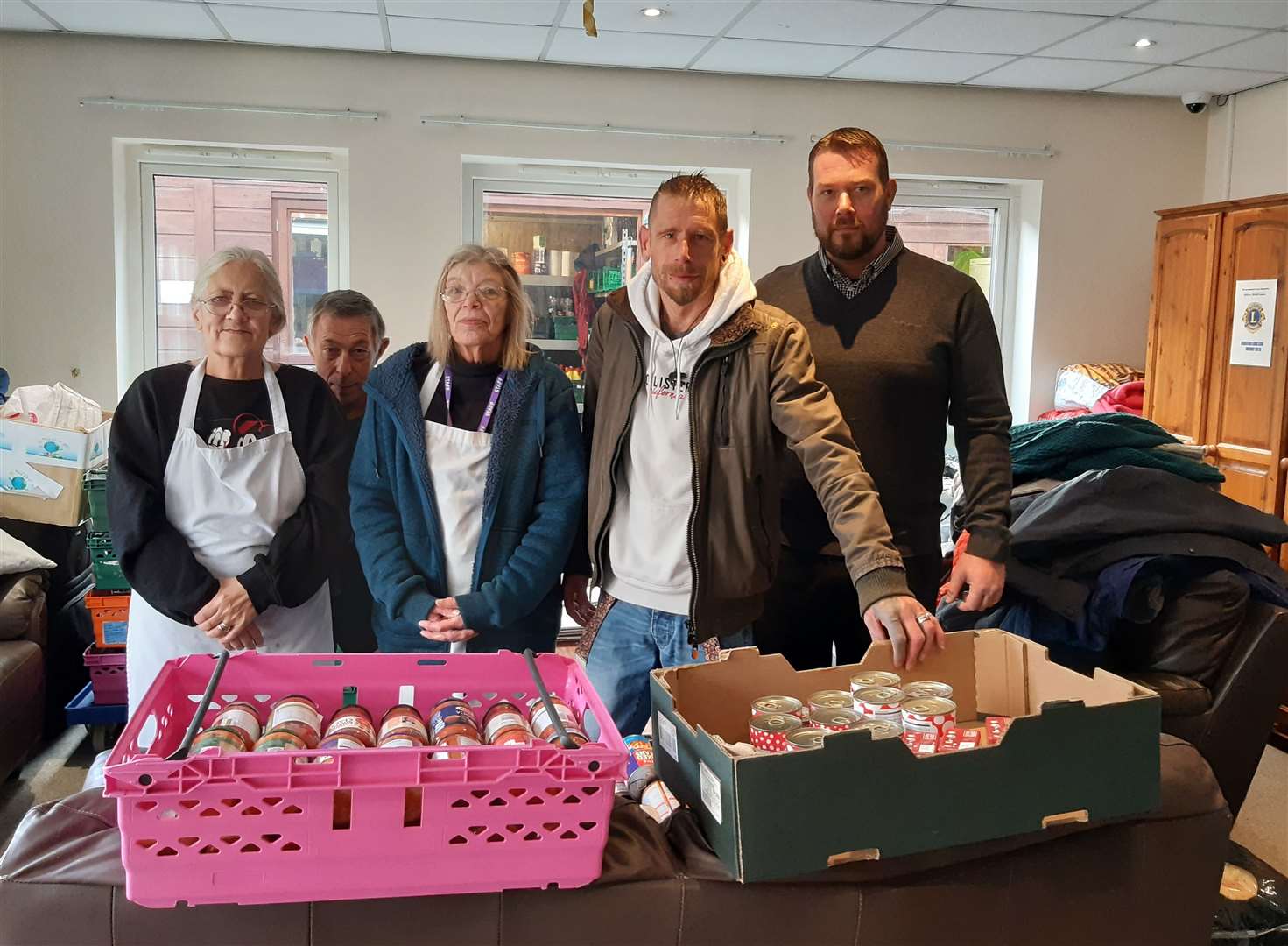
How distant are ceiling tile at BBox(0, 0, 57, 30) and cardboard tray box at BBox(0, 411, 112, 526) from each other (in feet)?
5.69

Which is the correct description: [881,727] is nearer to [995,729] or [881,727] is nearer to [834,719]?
[834,719]

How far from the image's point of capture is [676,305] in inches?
66.8

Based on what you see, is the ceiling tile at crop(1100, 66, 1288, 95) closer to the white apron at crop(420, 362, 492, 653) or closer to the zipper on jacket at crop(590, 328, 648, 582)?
the zipper on jacket at crop(590, 328, 648, 582)

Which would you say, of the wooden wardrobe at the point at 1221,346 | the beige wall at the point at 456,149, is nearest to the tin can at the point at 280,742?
the beige wall at the point at 456,149

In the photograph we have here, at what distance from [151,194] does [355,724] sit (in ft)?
13.7

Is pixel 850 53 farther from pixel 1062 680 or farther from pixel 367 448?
pixel 1062 680

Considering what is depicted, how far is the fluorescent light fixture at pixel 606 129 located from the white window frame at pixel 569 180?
0.47 feet

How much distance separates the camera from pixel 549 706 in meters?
1.12

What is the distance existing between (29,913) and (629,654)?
953 mm

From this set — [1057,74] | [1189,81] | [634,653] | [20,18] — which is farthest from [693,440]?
[1189,81]

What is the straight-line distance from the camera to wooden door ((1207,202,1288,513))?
419cm

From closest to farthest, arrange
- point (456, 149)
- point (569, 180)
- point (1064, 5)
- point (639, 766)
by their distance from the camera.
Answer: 1. point (639, 766)
2. point (1064, 5)
3. point (456, 149)
4. point (569, 180)

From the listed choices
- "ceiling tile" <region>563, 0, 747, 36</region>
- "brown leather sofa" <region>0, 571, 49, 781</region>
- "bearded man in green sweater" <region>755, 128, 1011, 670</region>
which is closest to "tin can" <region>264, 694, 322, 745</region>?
"bearded man in green sweater" <region>755, 128, 1011, 670</region>

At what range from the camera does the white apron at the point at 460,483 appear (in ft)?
5.98
